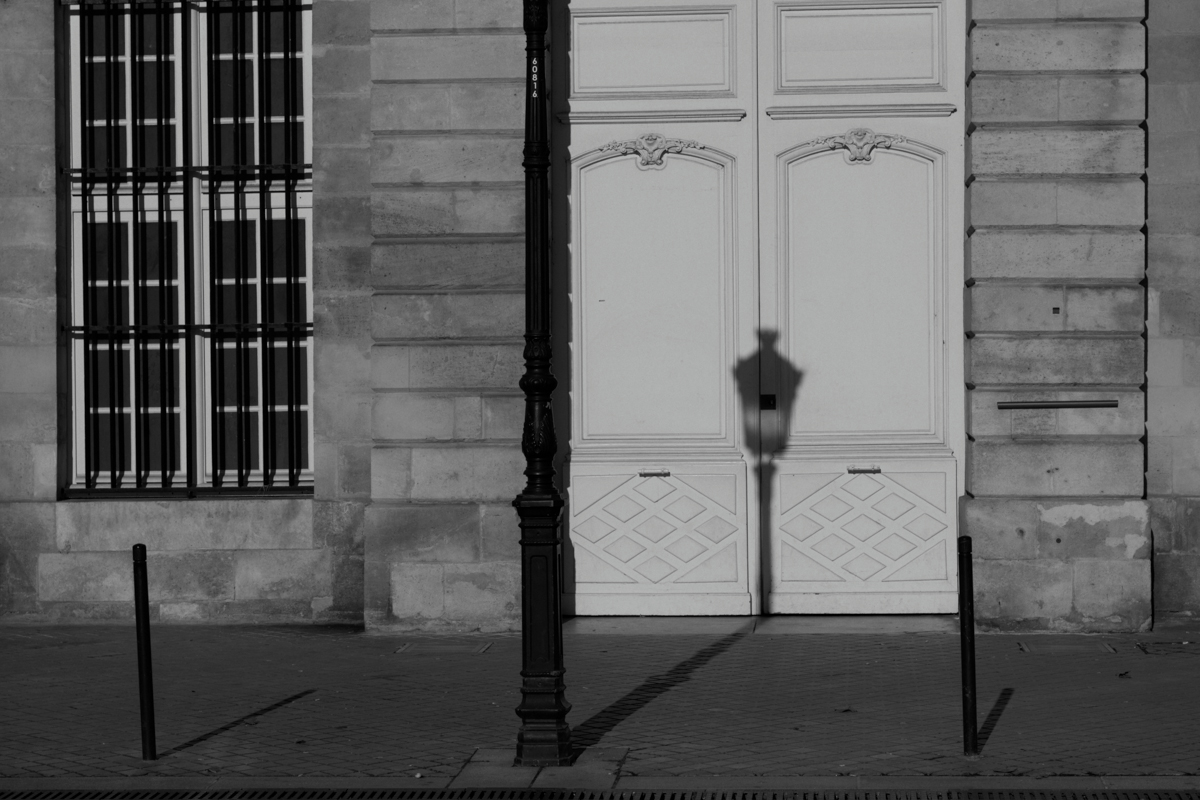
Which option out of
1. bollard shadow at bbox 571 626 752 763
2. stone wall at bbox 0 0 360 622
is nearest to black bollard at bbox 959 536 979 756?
bollard shadow at bbox 571 626 752 763

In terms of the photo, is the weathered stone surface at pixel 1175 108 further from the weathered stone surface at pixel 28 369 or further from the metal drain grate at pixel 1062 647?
the weathered stone surface at pixel 28 369

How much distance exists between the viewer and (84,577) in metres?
12.5

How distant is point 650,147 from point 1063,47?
300cm

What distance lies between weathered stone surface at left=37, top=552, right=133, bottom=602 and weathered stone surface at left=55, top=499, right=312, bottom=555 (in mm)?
82

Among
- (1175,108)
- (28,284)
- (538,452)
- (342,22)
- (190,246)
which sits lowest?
(538,452)

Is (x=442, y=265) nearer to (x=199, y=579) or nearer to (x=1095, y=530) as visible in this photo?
(x=199, y=579)

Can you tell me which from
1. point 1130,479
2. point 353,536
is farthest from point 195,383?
point 1130,479

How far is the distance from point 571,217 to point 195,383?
126 inches

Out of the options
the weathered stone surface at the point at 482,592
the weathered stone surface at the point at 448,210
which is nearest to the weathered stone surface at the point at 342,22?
the weathered stone surface at the point at 448,210

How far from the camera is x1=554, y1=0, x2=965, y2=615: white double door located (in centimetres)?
1197

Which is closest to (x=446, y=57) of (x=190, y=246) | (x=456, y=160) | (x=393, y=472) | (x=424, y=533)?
(x=456, y=160)

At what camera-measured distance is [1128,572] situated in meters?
11.3

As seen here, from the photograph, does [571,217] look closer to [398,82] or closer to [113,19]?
[398,82]

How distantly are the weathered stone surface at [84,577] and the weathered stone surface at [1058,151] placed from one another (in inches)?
276
